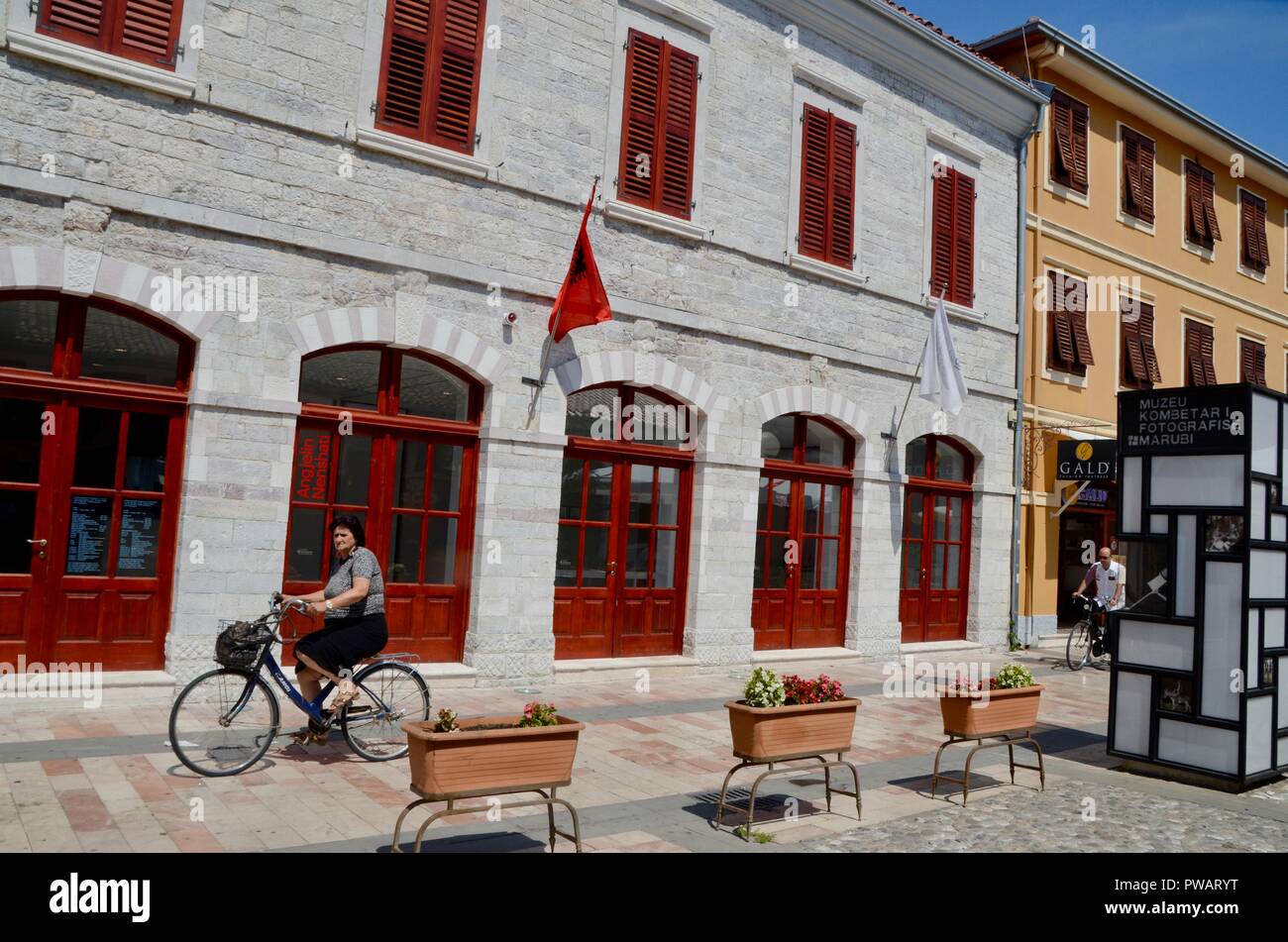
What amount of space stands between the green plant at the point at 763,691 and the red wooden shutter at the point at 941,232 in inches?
376

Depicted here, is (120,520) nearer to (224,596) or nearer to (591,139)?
(224,596)

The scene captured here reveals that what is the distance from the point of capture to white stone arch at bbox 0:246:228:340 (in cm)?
744

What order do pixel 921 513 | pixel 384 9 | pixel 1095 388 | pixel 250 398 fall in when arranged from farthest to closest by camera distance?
pixel 1095 388 → pixel 921 513 → pixel 384 9 → pixel 250 398

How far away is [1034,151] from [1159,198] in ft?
13.7

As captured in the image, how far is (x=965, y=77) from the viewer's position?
14.5 m

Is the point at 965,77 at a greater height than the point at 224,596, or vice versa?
the point at 965,77

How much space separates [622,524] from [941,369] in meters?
5.15

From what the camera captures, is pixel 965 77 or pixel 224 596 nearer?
pixel 224 596

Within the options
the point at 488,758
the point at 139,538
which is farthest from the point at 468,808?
the point at 139,538

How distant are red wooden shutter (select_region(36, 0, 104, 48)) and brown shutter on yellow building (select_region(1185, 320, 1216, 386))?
18.4 metres

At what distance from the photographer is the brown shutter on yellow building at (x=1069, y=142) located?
16.4 meters

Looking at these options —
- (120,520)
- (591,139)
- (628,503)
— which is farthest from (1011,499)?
(120,520)
